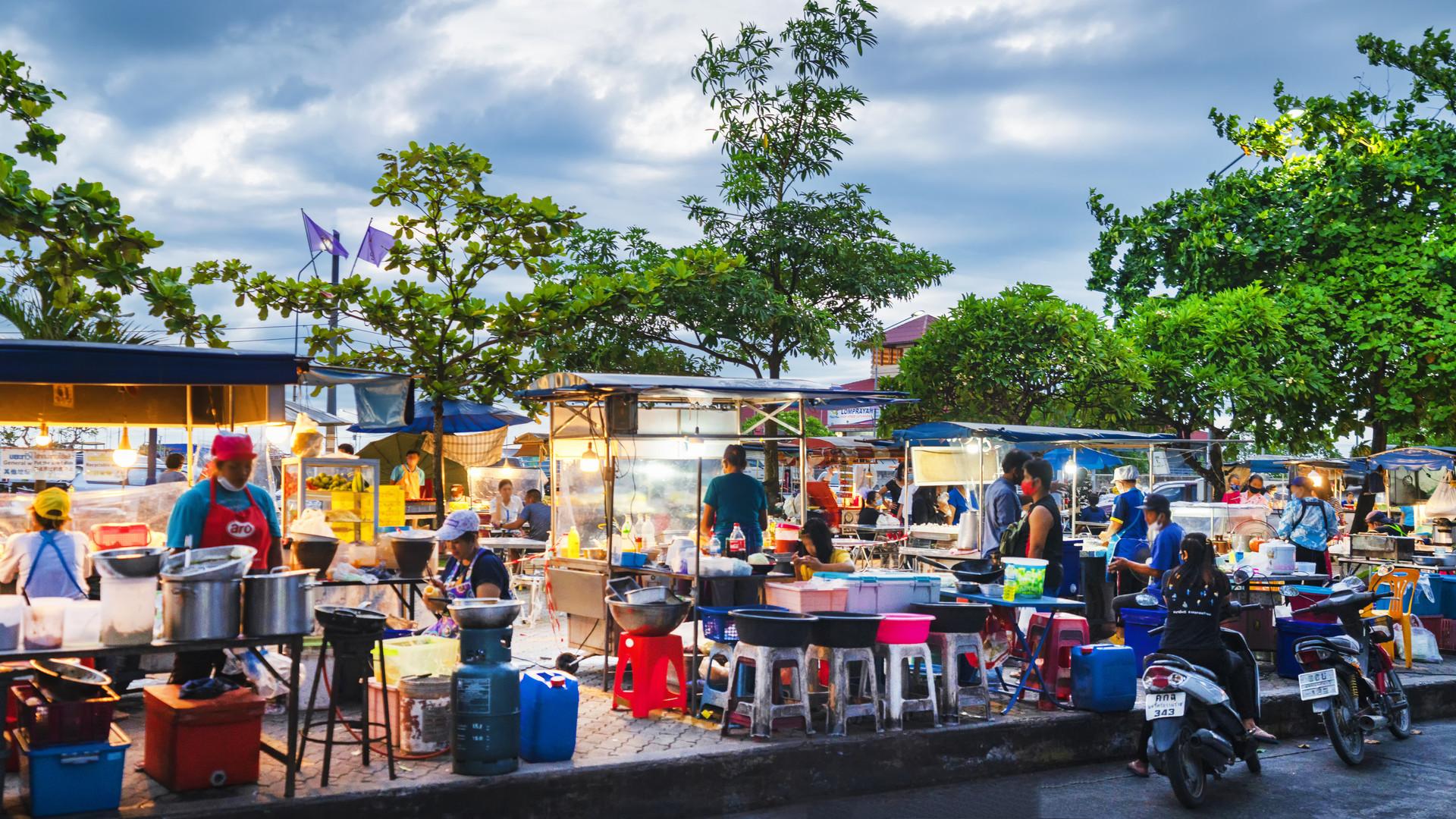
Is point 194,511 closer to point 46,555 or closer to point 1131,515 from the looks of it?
point 46,555

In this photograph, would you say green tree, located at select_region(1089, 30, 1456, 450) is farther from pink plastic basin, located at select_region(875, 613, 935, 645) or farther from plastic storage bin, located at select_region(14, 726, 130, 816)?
plastic storage bin, located at select_region(14, 726, 130, 816)

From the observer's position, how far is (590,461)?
1104 centimetres

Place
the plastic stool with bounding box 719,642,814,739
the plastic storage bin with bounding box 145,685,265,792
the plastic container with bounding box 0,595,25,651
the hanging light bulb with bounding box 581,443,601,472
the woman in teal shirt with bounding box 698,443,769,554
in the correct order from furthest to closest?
the hanging light bulb with bounding box 581,443,601,472 → the woman in teal shirt with bounding box 698,443,769,554 → the plastic stool with bounding box 719,642,814,739 → the plastic storage bin with bounding box 145,685,265,792 → the plastic container with bounding box 0,595,25,651

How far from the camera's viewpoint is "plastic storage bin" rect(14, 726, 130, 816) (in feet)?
17.7

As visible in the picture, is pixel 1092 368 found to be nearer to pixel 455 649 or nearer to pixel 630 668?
pixel 630 668

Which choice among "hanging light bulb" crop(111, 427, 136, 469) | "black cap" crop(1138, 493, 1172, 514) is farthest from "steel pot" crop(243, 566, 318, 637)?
"hanging light bulb" crop(111, 427, 136, 469)

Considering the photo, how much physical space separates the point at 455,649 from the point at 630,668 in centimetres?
216

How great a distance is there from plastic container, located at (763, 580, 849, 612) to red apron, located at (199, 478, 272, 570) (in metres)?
3.32

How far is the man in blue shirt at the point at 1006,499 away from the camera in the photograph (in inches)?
441

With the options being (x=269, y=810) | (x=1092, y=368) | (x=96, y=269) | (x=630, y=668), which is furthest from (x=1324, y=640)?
(x=1092, y=368)

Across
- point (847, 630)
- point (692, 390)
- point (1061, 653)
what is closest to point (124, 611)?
point (847, 630)

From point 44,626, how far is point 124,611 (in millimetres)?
318

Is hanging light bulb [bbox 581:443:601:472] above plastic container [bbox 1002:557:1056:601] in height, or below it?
above

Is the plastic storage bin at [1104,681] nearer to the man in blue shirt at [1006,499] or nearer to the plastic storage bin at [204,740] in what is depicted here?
the man in blue shirt at [1006,499]
